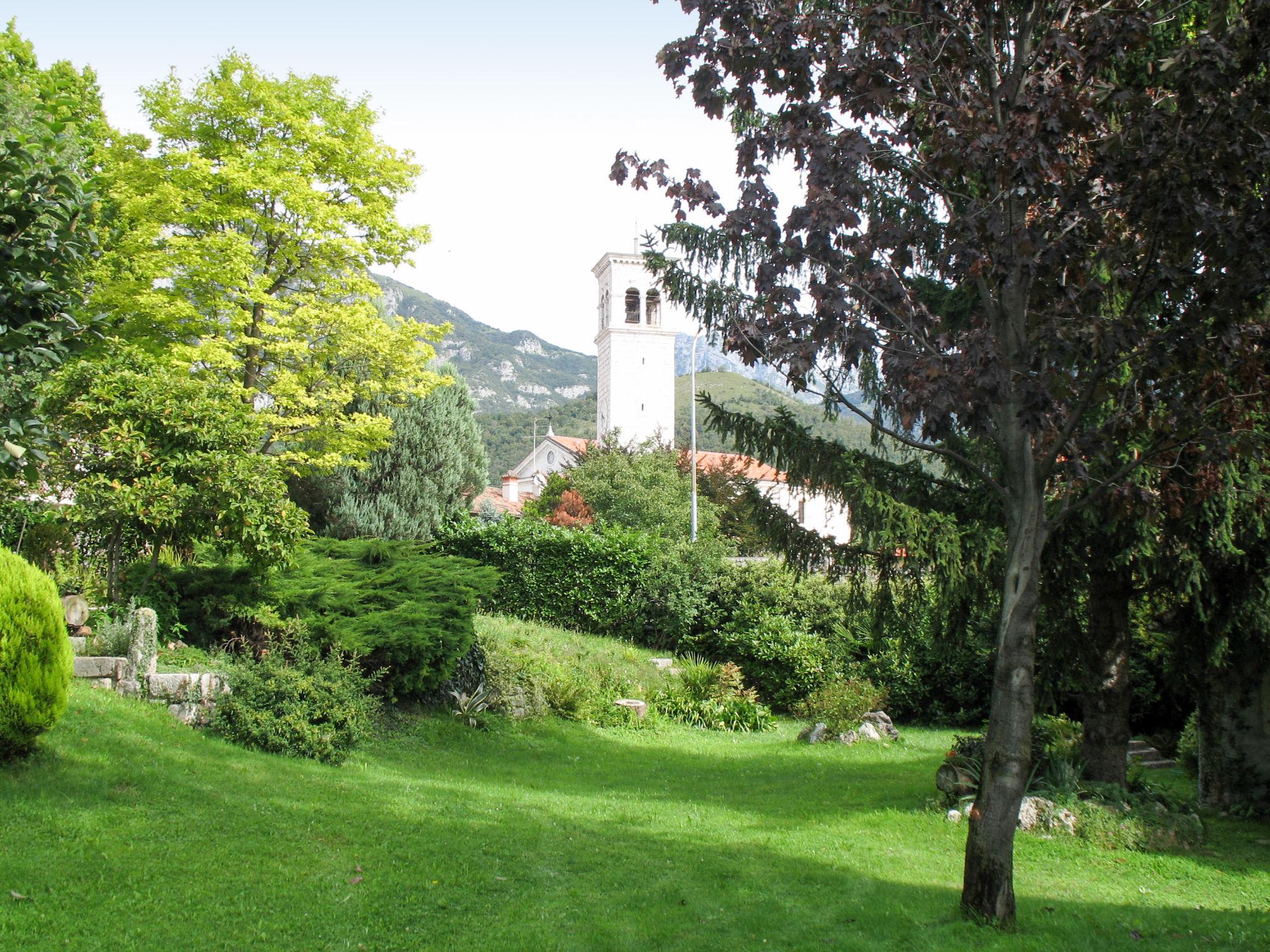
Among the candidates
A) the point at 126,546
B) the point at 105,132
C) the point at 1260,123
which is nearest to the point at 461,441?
the point at 105,132

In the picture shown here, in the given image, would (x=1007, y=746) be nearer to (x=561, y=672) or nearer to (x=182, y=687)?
(x=182, y=687)

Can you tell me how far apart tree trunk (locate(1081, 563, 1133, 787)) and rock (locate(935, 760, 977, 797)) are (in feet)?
3.90

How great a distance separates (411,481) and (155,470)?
35.8 ft

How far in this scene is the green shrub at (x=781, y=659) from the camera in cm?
1617

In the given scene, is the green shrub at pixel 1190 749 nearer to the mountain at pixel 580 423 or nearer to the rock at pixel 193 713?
the rock at pixel 193 713

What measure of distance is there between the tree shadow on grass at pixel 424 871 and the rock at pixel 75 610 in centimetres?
189

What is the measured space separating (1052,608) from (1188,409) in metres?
4.09

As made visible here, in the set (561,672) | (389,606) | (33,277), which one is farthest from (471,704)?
(33,277)

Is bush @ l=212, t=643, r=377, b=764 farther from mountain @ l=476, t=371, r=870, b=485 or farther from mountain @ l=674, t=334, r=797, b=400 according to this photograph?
mountain @ l=476, t=371, r=870, b=485

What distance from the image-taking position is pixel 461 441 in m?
22.0

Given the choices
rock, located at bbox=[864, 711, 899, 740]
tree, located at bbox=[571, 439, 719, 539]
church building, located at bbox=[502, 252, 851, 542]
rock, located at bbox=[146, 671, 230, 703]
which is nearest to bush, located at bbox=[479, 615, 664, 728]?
rock, located at bbox=[864, 711, 899, 740]

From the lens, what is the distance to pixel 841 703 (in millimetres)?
14180

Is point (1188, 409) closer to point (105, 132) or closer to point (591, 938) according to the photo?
point (591, 938)

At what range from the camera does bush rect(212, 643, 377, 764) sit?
29.0 feet
